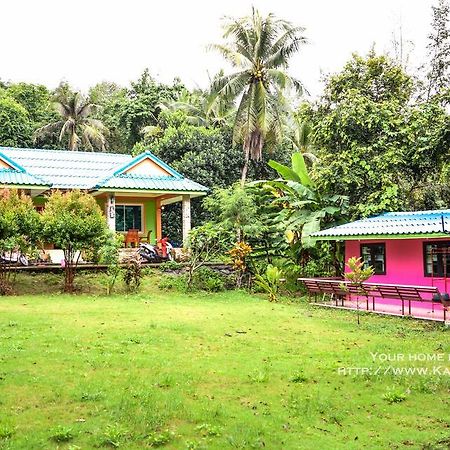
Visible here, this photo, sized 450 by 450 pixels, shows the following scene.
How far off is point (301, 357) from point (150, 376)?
279cm

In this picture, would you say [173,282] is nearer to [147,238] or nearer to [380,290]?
[147,238]

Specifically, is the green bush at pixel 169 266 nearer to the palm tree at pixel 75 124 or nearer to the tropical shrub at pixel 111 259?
the tropical shrub at pixel 111 259

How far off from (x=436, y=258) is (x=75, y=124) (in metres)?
30.8

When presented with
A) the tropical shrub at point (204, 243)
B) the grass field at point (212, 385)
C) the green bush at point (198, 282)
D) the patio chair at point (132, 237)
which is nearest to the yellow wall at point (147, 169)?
the patio chair at point (132, 237)

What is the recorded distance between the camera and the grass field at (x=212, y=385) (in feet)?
18.1

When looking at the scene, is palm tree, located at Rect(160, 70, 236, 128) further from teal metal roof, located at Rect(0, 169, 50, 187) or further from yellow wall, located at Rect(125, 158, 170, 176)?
teal metal roof, located at Rect(0, 169, 50, 187)

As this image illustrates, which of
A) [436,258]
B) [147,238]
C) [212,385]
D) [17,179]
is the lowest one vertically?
[212,385]

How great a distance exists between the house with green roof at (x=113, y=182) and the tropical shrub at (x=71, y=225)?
154 inches

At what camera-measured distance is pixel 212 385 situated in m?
7.25

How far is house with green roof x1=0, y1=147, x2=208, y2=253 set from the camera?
21.6 meters

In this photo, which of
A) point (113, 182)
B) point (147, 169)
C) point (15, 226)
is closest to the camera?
point (15, 226)

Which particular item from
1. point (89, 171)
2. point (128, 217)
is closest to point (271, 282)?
point (128, 217)

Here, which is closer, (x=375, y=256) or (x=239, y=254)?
(x=375, y=256)

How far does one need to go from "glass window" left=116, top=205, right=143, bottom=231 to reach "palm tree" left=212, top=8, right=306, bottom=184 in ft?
17.5
